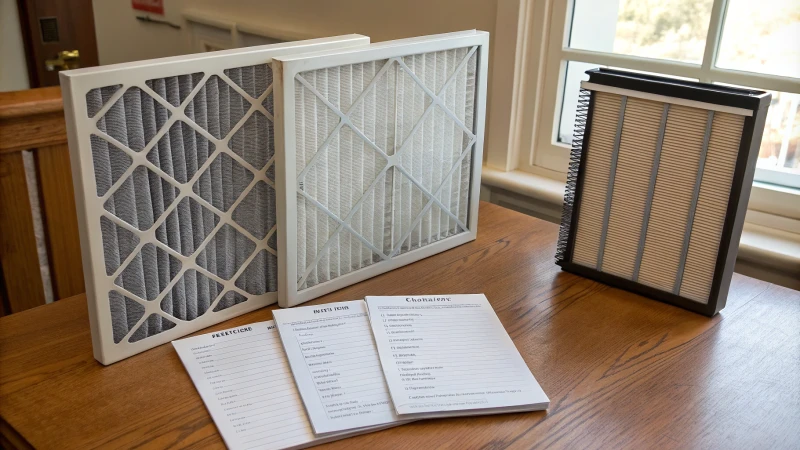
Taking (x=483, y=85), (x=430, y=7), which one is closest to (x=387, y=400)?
(x=483, y=85)

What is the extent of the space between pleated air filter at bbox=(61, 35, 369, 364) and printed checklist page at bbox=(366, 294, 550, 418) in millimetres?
213

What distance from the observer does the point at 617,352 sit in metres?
0.95

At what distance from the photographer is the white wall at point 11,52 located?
8.68ft

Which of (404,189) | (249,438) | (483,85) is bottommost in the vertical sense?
(249,438)

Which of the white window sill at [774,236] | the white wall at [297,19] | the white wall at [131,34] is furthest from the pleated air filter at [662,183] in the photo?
the white wall at [131,34]

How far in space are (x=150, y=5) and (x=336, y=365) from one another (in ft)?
7.05

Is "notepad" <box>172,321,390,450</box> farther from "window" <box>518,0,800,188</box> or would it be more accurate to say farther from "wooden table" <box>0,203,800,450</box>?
"window" <box>518,0,800,188</box>

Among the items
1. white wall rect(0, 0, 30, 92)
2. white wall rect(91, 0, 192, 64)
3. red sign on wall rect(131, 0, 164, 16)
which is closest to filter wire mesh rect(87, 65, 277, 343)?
white wall rect(91, 0, 192, 64)

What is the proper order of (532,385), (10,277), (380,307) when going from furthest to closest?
1. (10,277)
2. (380,307)
3. (532,385)

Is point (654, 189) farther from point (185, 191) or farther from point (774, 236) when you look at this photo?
point (185, 191)

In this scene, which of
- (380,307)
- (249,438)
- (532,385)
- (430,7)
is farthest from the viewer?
(430,7)

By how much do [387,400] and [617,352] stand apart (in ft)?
1.07

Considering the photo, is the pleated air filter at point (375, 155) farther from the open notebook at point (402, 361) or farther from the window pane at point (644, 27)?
the window pane at point (644, 27)

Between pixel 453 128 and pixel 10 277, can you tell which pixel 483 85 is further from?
pixel 10 277
